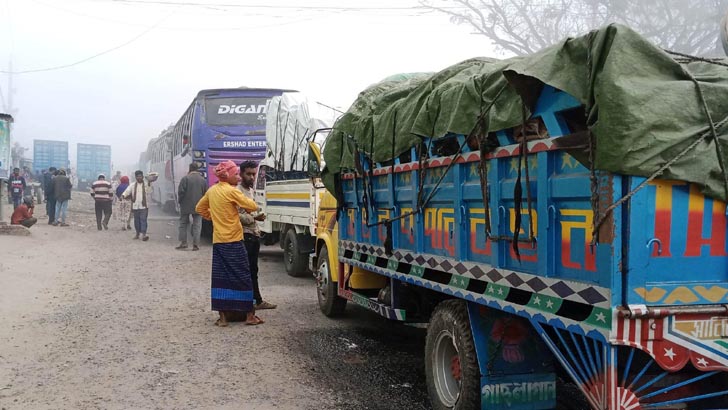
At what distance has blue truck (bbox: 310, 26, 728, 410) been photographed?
255cm

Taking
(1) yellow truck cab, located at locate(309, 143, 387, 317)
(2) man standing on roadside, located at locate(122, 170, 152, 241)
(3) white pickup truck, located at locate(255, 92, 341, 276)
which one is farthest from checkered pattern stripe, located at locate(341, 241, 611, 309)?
(2) man standing on roadside, located at locate(122, 170, 152, 241)

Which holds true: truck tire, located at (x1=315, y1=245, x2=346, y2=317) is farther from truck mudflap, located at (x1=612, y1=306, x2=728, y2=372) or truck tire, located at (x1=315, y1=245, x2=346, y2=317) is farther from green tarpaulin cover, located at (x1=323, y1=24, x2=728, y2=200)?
truck mudflap, located at (x1=612, y1=306, x2=728, y2=372)

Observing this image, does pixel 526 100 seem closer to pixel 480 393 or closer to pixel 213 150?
pixel 480 393

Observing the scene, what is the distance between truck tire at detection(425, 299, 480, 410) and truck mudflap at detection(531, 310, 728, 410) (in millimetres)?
794

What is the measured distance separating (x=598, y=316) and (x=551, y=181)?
74 cm

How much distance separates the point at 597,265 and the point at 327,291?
492 cm

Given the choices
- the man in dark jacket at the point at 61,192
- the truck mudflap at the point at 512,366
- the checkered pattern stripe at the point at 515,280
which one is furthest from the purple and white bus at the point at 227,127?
the truck mudflap at the point at 512,366

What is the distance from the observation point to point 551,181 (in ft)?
10.0

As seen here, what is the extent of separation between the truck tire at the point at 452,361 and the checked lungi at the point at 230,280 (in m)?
3.27

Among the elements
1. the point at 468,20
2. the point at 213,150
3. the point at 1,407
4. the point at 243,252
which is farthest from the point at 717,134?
the point at 468,20

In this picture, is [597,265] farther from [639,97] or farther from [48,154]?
[48,154]

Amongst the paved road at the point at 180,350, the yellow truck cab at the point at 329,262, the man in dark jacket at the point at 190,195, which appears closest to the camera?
the paved road at the point at 180,350

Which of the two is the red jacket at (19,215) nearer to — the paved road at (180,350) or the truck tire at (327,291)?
the paved road at (180,350)

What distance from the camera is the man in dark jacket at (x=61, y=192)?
18.5 meters
